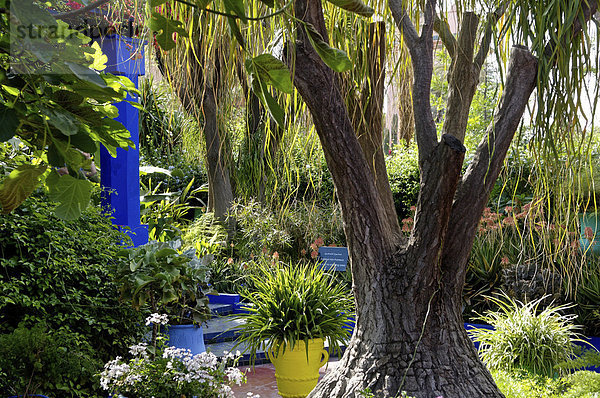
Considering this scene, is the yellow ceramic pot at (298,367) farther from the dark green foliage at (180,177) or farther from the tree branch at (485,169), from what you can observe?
the dark green foliage at (180,177)

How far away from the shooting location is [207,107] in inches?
310

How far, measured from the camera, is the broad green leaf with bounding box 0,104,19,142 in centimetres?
87

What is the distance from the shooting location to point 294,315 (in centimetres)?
440

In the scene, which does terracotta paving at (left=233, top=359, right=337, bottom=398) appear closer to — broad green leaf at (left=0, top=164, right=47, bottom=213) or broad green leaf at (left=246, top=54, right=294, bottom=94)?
broad green leaf at (left=0, top=164, right=47, bottom=213)

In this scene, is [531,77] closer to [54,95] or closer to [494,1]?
[494,1]

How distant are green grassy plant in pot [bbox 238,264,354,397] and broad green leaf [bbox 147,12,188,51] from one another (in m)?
3.44

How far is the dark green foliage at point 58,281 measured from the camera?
3444 millimetres

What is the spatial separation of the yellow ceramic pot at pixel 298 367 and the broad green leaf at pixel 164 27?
3.58 m

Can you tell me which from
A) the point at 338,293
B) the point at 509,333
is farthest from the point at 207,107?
the point at 509,333

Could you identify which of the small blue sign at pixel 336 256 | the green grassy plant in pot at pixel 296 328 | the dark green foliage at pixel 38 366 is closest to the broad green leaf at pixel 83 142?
the dark green foliage at pixel 38 366

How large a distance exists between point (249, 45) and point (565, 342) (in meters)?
3.74

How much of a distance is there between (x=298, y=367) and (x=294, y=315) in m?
0.40

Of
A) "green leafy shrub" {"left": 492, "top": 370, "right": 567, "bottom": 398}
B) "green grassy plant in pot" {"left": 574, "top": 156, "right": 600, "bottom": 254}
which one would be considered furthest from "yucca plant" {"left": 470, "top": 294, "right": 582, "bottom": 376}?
"green grassy plant in pot" {"left": 574, "top": 156, "right": 600, "bottom": 254}

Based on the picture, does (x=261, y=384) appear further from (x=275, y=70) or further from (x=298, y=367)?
(x=275, y=70)
